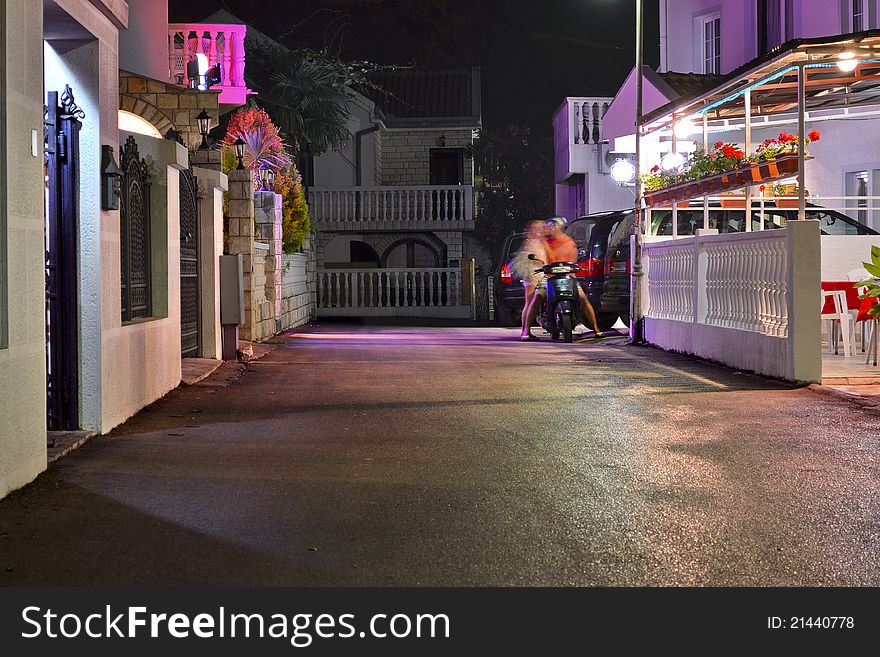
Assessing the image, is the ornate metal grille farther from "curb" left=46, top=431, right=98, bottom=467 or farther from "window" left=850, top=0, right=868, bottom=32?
"window" left=850, top=0, right=868, bottom=32

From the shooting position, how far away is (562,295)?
2031cm

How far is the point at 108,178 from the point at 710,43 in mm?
23590

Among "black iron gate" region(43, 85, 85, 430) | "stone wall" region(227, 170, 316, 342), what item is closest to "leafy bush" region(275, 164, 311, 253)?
"stone wall" region(227, 170, 316, 342)

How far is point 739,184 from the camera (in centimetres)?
1549

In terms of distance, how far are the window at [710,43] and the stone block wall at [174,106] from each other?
12.5 m

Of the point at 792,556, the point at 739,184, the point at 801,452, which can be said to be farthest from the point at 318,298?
the point at 792,556

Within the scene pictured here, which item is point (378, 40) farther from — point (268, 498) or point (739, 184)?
point (268, 498)

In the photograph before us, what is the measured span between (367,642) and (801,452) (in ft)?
16.2

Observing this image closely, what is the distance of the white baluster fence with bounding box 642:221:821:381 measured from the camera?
12820mm

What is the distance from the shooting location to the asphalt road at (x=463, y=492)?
540 centimetres

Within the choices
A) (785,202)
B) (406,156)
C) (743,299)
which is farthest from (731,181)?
(406,156)

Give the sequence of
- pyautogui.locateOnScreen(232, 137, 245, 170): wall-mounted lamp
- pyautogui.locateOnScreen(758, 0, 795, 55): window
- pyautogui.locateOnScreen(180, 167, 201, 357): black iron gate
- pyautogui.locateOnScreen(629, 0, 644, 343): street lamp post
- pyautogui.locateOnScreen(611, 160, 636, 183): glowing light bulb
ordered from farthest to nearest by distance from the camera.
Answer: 1. pyautogui.locateOnScreen(611, 160, 636, 183): glowing light bulb
2. pyautogui.locateOnScreen(758, 0, 795, 55): window
3. pyautogui.locateOnScreen(232, 137, 245, 170): wall-mounted lamp
4. pyautogui.locateOnScreen(629, 0, 644, 343): street lamp post
5. pyautogui.locateOnScreen(180, 167, 201, 357): black iron gate

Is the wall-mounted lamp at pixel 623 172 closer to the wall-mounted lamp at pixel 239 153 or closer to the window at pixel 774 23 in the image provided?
the window at pixel 774 23

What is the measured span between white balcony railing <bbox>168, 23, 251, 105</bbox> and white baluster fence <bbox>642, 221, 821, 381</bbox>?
382 inches
